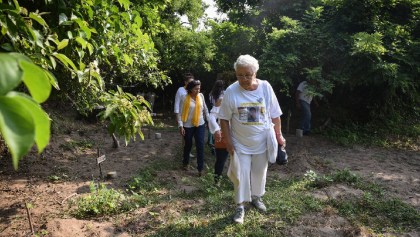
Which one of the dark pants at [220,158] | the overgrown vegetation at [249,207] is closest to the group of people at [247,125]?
the overgrown vegetation at [249,207]

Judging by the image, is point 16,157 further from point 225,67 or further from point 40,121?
A: point 225,67

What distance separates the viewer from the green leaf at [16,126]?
1.78ft

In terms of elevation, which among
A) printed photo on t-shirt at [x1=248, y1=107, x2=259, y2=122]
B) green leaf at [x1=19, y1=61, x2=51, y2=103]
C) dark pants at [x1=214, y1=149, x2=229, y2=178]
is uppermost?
green leaf at [x1=19, y1=61, x2=51, y2=103]

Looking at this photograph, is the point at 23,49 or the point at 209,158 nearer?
the point at 23,49

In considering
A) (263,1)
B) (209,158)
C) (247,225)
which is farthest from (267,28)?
(247,225)

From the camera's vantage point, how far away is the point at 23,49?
1.87m

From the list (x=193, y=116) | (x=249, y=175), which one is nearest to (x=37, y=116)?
(x=249, y=175)

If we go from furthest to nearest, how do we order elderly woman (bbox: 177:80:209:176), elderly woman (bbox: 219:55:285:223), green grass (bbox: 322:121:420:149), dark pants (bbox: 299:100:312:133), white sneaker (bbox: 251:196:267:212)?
dark pants (bbox: 299:100:312:133)
green grass (bbox: 322:121:420:149)
elderly woman (bbox: 177:80:209:176)
white sneaker (bbox: 251:196:267:212)
elderly woman (bbox: 219:55:285:223)

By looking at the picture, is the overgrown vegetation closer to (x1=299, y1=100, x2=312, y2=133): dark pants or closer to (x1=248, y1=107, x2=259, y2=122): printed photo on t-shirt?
(x1=248, y1=107, x2=259, y2=122): printed photo on t-shirt

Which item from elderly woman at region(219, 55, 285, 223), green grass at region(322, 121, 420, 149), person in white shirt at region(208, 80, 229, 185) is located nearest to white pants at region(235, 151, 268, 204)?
elderly woman at region(219, 55, 285, 223)

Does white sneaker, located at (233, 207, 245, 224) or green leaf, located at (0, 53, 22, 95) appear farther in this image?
white sneaker, located at (233, 207, 245, 224)

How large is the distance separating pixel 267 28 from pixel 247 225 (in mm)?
7395

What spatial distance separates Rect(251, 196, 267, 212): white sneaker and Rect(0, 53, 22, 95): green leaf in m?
3.54

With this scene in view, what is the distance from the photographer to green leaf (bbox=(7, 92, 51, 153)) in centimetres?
58
